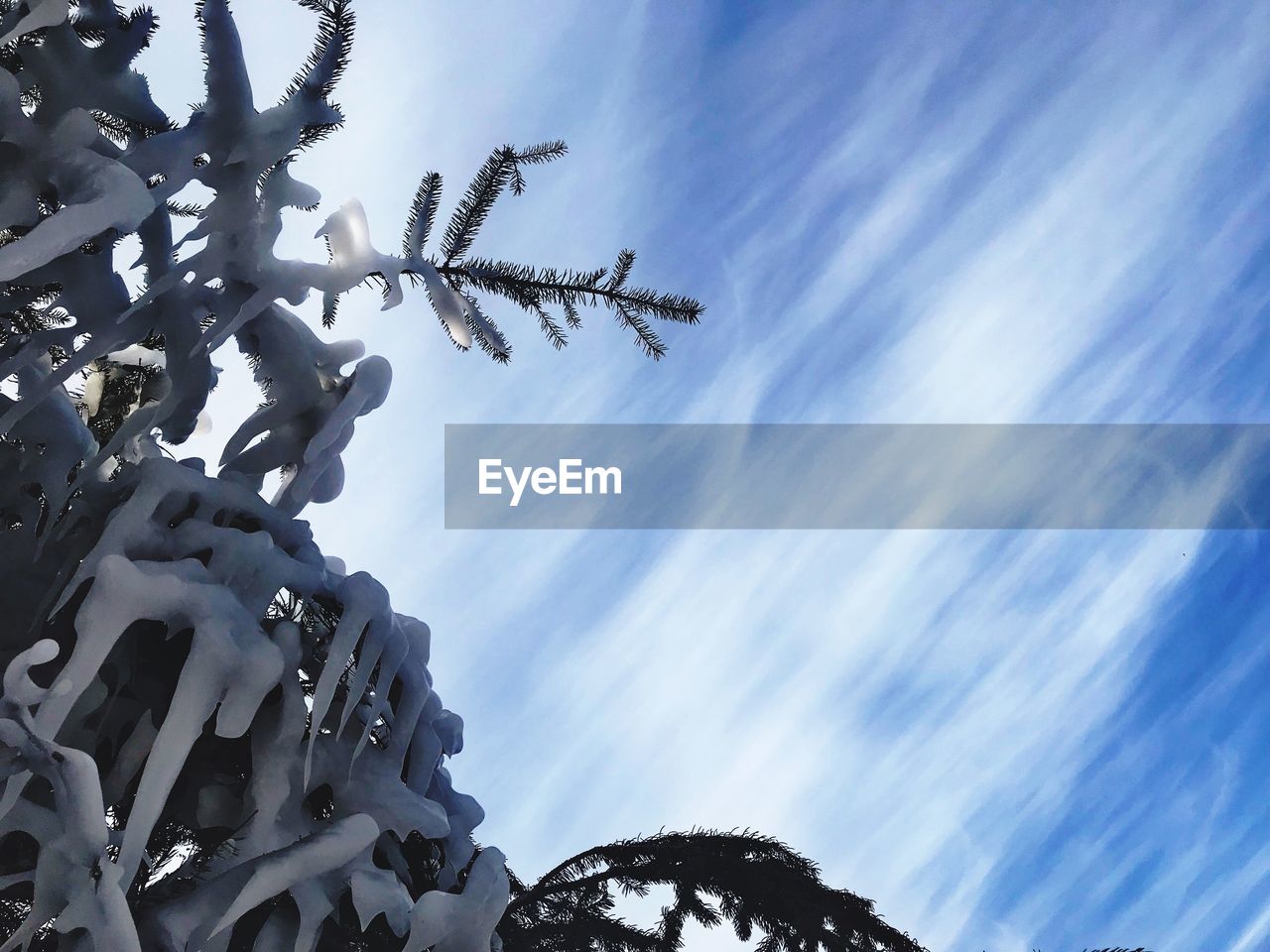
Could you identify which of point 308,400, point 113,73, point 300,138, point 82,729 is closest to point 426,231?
point 300,138

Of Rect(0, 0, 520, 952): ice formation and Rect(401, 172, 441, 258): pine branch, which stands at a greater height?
Rect(401, 172, 441, 258): pine branch

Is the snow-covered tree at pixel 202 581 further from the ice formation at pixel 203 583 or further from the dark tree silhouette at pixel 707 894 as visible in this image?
the dark tree silhouette at pixel 707 894

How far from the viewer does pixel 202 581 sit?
178 centimetres

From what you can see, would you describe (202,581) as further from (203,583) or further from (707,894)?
(707,894)

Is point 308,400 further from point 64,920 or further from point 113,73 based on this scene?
point 64,920

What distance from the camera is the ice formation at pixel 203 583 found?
1681 mm

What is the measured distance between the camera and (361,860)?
5.90 ft

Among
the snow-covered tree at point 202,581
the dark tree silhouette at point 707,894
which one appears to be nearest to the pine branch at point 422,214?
the snow-covered tree at point 202,581

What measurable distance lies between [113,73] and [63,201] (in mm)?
322

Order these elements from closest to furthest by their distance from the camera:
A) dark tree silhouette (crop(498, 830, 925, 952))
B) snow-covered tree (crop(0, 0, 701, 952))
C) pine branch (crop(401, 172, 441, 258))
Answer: snow-covered tree (crop(0, 0, 701, 952))
pine branch (crop(401, 172, 441, 258))
dark tree silhouette (crop(498, 830, 925, 952))

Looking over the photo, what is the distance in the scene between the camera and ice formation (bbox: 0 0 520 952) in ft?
5.51

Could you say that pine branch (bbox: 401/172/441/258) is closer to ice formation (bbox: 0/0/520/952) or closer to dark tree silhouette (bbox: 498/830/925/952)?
ice formation (bbox: 0/0/520/952)

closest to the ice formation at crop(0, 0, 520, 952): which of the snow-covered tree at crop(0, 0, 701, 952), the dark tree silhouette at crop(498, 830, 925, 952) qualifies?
the snow-covered tree at crop(0, 0, 701, 952)

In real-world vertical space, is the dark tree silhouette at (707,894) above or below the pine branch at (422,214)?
below
